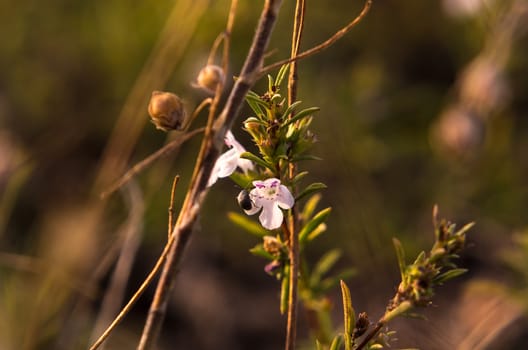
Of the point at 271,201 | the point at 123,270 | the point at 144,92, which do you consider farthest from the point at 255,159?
the point at 144,92

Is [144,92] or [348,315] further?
[144,92]

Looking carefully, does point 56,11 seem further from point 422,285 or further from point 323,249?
point 422,285

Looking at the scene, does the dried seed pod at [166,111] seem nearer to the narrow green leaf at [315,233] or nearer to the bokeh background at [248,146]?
the narrow green leaf at [315,233]

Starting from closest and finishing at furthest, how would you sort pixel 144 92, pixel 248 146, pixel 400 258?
1. pixel 400 258
2. pixel 144 92
3. pixel 248 146

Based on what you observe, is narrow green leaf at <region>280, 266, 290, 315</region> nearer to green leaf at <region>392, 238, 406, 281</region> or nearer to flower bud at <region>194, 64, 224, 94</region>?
green leaf at <region>392, 238, 406, 281</region>

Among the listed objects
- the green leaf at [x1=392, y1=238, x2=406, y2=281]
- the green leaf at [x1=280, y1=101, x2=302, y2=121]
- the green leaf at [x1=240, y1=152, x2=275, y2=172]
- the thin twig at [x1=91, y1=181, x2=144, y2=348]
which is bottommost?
the thin twig at [x1=91, y1=181, x2=144, y2=348]

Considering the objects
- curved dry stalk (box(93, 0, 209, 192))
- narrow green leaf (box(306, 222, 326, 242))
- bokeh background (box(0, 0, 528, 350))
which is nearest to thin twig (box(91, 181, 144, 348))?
bokeh background (box(0, 0, 528, 350))

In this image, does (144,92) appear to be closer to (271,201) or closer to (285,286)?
(285,286)
